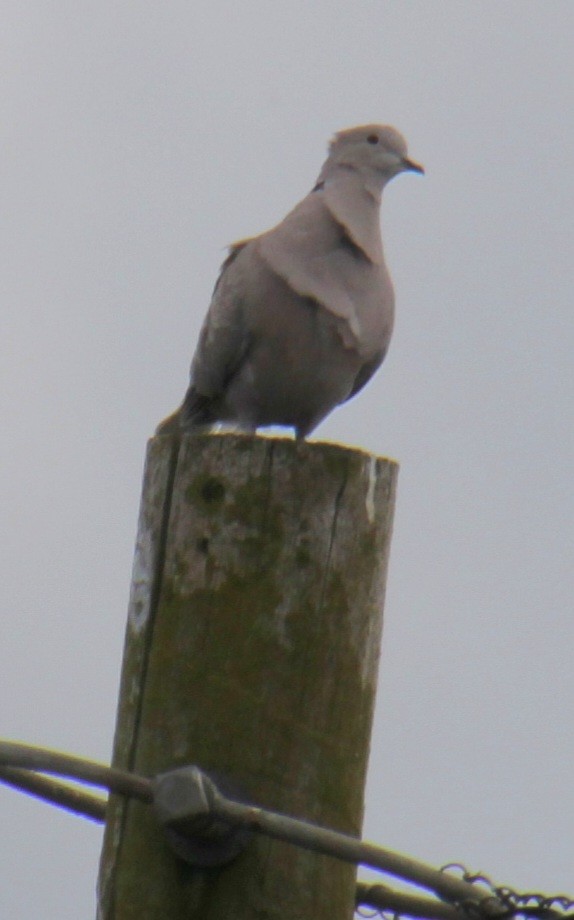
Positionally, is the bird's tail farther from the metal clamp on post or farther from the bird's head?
the metal clamp on post

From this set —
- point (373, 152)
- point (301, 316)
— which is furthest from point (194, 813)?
point (373, 152)

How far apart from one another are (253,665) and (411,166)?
12.1ft

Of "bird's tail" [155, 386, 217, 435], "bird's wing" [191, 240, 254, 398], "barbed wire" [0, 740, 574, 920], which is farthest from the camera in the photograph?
"bird's tail" [155, 386, 217, 435]

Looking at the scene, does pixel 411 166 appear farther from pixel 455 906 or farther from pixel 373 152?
pixel 455 906

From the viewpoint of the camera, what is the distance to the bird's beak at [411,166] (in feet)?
21.0

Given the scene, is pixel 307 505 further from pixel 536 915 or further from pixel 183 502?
pixel 536 915

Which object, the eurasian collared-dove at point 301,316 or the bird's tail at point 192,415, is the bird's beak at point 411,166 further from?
the bird's tail at point 192,415

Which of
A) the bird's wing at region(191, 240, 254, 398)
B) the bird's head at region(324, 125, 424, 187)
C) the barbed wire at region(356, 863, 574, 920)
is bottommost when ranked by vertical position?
the barbed wire at region(356, 863, 574, 920)

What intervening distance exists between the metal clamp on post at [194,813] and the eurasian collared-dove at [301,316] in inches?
98.9

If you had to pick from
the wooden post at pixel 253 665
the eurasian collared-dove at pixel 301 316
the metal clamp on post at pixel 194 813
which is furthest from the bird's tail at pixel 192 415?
the metal clamp on post at pixel 194 813

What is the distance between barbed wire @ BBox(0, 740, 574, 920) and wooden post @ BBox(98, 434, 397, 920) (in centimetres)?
10

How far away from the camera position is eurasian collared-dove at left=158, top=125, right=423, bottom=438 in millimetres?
5355

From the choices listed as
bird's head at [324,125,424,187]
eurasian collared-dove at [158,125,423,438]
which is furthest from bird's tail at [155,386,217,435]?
bird's head at [324,125,424,187]

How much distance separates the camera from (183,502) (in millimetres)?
3260
